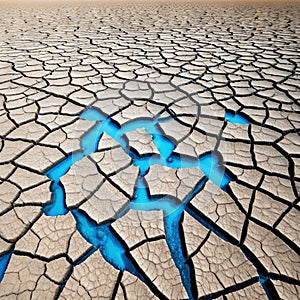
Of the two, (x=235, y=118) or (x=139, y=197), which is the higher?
(x=235, y=118)

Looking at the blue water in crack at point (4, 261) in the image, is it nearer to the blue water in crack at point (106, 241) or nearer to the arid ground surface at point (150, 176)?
the arid ground surface at point (150, 176)

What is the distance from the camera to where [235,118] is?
6.62 feet

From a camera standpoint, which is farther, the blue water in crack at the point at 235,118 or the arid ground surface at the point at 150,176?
the blue water in crack at the point at 235,118

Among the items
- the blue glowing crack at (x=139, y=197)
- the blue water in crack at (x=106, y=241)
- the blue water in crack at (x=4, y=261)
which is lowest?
the blue water in crack at (x=4, y=261)

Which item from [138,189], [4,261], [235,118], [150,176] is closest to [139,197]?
[138,189]

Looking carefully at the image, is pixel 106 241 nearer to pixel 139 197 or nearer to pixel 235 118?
pixel 139 197

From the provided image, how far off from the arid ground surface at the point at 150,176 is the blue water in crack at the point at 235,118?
1 cm

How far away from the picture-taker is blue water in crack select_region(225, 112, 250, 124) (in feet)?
6.49

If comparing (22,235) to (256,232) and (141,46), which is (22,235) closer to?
(256,232)

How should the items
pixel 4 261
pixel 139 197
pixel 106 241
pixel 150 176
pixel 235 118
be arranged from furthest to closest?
1. pixel 235 118
2. pixel 150 176
3. pixel 139 197
4. pixel 106 241
5. pixel 4 261

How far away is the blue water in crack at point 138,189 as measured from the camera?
4.06ft

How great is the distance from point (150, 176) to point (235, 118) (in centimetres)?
86

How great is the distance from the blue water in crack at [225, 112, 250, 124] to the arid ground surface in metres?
0.01

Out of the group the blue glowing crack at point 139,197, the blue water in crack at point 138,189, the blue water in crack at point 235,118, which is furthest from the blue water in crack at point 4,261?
the blue water in crack at point 235,118
